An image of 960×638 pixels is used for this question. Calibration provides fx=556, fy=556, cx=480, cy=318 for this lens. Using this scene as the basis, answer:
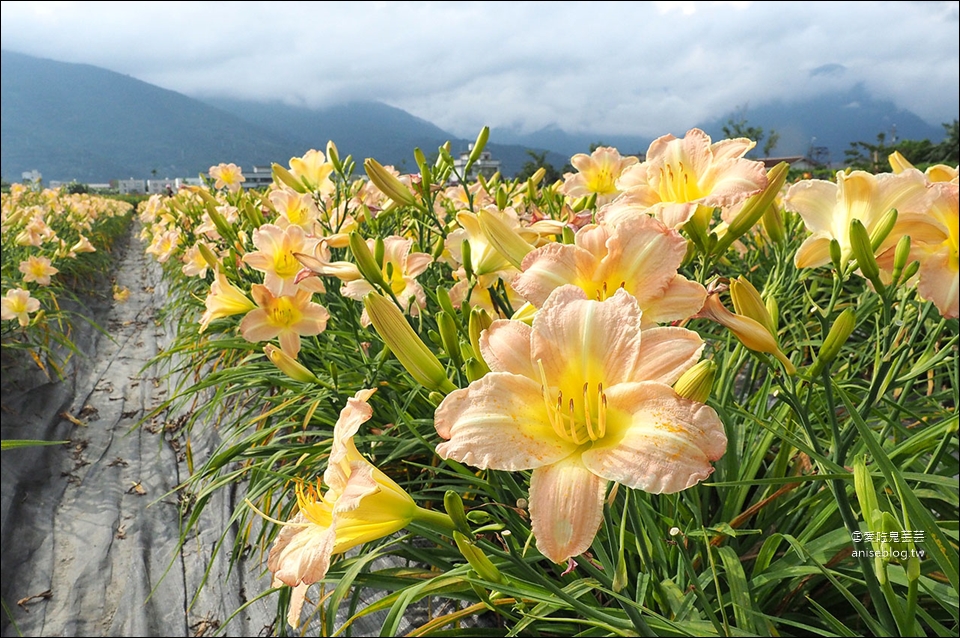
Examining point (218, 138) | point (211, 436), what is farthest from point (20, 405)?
point (218, 138)

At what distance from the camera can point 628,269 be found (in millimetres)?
736

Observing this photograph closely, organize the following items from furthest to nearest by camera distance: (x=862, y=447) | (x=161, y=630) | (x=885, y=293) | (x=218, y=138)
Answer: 1. (x=218, y=138)
2. (x=161, y=630)
3. (x=862, y=447)
4. (x=885, y=293)

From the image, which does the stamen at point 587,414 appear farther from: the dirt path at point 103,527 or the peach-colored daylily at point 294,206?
the peach-colored daylily at point 294,206

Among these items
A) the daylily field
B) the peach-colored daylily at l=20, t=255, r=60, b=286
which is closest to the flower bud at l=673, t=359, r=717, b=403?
the daylily field

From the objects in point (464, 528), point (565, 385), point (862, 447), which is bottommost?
point (862, 447)

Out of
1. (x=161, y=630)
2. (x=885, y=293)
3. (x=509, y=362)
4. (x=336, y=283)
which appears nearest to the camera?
(x=509, y=362)

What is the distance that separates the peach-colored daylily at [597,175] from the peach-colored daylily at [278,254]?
0.98m

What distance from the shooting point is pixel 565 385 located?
0.61 meters

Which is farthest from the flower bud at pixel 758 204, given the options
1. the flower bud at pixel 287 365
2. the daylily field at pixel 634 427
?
the flower bud at pixel 287 365

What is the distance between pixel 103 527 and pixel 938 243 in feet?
9.51

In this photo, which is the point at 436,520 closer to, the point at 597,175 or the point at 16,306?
the point at 597,175

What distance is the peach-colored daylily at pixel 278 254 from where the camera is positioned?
1.55 m

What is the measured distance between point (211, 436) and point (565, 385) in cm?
243

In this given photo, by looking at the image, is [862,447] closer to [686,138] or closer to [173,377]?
[686,138]
